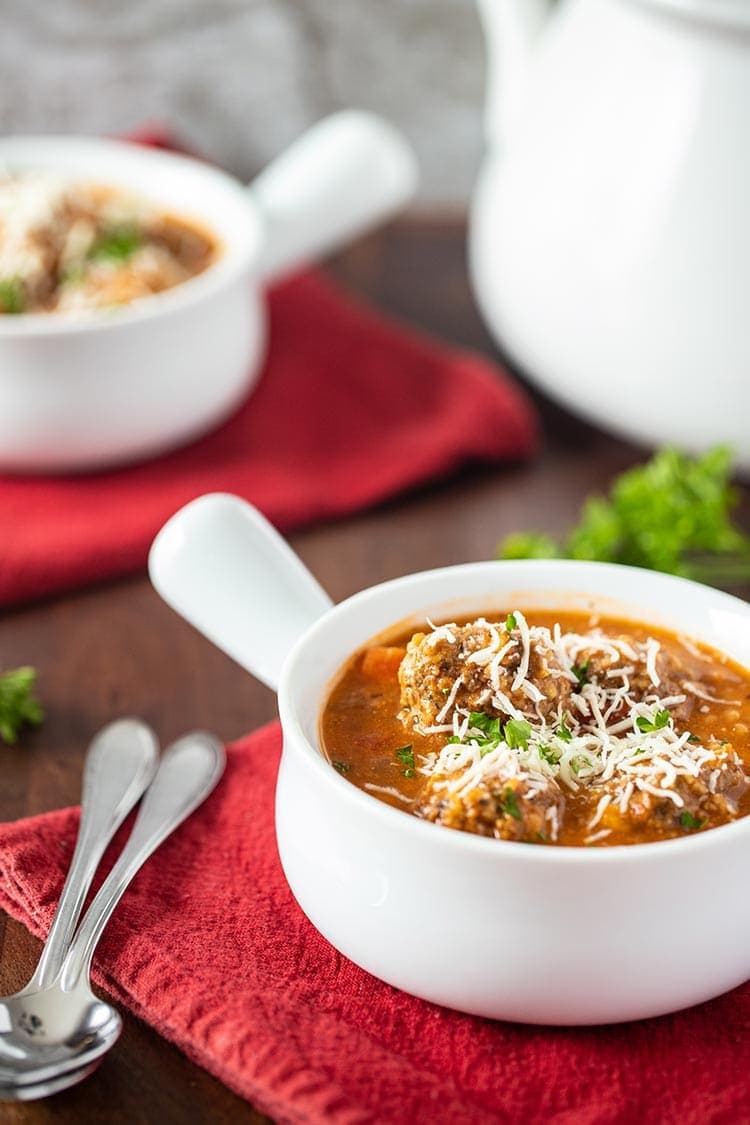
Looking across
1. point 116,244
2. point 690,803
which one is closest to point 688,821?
point 690,803

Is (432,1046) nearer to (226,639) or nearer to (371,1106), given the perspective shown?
(371,1106)

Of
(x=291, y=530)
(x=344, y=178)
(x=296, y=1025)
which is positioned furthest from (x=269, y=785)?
(x=344, y=178)

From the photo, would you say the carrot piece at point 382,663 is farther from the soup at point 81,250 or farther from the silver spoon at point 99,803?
the soup at point 81,250

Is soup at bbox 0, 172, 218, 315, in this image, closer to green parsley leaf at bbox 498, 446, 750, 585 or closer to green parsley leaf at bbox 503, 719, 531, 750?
green parsley leaf at bbox 498, 446, 750, 585

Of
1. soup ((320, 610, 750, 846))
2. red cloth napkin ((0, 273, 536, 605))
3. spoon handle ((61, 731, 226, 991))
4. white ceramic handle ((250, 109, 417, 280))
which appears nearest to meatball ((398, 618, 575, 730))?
soup ((320, 610, 750, 846))

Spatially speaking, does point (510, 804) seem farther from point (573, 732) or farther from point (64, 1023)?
point (64, 1023)

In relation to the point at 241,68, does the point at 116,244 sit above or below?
above

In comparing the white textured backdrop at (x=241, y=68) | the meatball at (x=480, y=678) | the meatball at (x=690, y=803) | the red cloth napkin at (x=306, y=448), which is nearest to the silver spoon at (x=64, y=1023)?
the meatball at (x=480, y=678)
